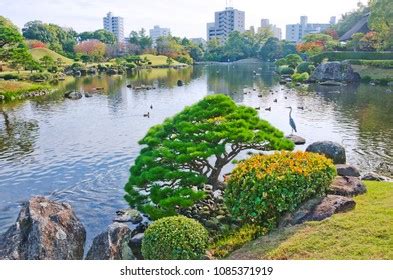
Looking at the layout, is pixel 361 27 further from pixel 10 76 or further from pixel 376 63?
pixel 10 76

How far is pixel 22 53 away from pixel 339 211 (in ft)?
148

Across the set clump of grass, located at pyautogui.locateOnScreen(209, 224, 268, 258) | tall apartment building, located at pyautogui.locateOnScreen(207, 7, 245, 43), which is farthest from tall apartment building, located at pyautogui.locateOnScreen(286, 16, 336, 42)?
clump of grass, located at pyautogui.locateOnScreen(209, 224, 268, 258)

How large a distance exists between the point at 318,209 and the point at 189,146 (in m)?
4.45

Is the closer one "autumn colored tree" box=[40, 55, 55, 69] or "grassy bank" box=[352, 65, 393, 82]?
"grassy bank" box=[352, 65, 393, 82]

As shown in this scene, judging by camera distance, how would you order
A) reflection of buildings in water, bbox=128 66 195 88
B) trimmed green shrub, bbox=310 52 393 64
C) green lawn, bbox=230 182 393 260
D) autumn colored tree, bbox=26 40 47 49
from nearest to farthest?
green lawn, bbox=230 182 393 260 < reflection of buildings in water, bbox=128 66 195 88 < trimmed green shrub, bbox=310 52 393 64 < autumn colored tree, bbox=26 40 47 49

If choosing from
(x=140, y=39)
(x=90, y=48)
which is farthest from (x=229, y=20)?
(x=140, y=39)

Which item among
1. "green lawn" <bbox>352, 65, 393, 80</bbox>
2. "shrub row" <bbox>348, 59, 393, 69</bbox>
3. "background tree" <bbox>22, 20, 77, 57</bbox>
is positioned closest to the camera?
"green lawn" <bbox>352, 65, 393, 80</bbox>

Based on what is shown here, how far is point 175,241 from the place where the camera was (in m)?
8.34

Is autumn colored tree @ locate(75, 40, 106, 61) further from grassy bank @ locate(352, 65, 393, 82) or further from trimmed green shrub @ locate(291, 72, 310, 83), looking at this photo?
A: grassy bank @ locate(352, 65, 393, 82)

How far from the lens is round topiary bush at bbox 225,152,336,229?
9.16m

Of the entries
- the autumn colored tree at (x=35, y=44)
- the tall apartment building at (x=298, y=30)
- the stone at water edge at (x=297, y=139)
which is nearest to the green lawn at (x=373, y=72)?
the stone at water edge at (x=297, y=139)

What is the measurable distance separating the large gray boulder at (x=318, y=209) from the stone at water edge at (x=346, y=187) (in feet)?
2.44

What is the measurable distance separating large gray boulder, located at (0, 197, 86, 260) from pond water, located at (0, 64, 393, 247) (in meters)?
1.39

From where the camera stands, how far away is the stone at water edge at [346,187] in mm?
10148
